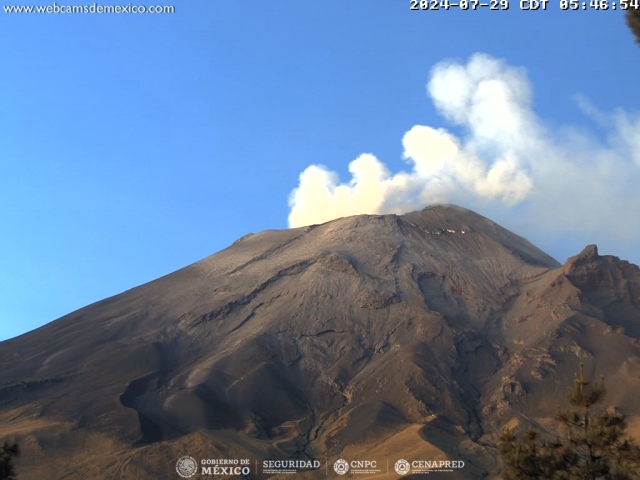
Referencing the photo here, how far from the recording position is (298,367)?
124 meters

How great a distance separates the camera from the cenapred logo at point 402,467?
87.2 m

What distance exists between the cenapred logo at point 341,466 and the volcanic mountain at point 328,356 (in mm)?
1402

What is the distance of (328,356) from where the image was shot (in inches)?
4983

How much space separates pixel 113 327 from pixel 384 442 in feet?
187

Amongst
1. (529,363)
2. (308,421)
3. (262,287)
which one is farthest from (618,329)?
(262,287)

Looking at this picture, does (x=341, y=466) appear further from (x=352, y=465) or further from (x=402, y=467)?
(x=402, y=467)

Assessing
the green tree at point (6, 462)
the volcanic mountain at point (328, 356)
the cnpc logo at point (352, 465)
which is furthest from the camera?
the volcanic mountain at point (328, 356)

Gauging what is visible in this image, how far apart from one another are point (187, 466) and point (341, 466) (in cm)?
1713

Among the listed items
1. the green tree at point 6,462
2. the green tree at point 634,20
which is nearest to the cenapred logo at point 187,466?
the green tree at point 6,462

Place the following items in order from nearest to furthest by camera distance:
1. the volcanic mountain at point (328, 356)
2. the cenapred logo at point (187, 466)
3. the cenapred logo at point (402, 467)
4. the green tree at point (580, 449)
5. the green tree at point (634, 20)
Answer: the green tree at point (634, 20) < the green tree at point (580, 449) < the cenapred logo at point (402, 467) < the cenapred logo at point (187, 466) < the volcanic mountain at point (328, 356)

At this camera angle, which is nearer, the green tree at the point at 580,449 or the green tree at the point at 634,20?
the green tree at the point at 634,20

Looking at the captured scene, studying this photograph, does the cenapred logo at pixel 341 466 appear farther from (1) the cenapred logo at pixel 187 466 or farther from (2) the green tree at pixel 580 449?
(2) the green tree at pixel 580 449

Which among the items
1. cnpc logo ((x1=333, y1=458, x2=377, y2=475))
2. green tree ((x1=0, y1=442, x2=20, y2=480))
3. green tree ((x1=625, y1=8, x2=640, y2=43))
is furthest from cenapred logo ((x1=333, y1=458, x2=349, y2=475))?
green tree ((x1=625, y1=8, x2=640, y2=43))

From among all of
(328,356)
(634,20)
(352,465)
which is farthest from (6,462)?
(328,356)
